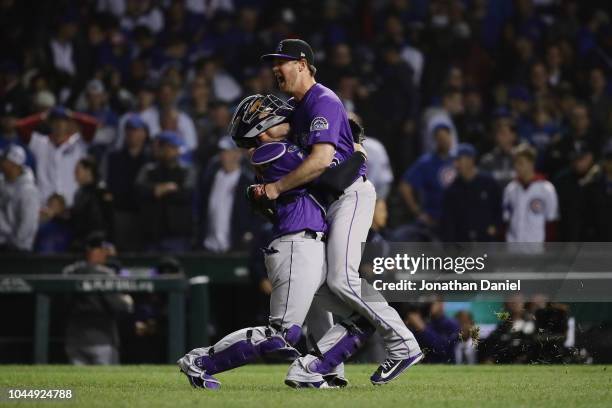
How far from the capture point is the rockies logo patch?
6.76 meters

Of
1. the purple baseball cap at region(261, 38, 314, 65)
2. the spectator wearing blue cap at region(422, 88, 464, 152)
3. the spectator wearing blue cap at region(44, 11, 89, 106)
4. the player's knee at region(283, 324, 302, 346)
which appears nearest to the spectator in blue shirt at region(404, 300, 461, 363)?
the player's knee at region(283, 324, 302, 346)

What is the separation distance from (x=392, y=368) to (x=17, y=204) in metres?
7.61

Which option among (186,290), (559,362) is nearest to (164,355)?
(186,290)

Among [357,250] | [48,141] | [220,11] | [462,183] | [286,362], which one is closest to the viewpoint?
[357,250]

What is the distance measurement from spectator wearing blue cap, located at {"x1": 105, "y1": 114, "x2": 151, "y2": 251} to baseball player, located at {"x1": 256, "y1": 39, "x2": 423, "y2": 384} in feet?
23.1

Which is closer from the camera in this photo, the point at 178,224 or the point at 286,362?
the point at 286,362

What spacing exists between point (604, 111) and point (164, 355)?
20.6 feet

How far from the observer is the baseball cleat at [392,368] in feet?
23.0

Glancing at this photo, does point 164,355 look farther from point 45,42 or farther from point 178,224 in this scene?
point 45,42

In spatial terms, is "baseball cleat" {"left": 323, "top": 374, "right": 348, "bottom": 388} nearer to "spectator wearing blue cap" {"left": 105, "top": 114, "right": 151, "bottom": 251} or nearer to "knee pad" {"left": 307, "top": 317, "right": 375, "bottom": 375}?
"knee pad" {"left": 307, "top": 317, "right": 375, "bottom": 375}

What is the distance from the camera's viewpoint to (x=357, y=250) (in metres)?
6.94

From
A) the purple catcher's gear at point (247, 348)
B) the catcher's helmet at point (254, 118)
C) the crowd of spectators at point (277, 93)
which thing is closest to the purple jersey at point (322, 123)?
the catcher's helmet at point (254, 118)

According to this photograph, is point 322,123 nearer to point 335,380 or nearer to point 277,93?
point 335,380

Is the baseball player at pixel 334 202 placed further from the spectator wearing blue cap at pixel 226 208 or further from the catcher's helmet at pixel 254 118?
the spectator wearing blue cap at pixel 226 208
